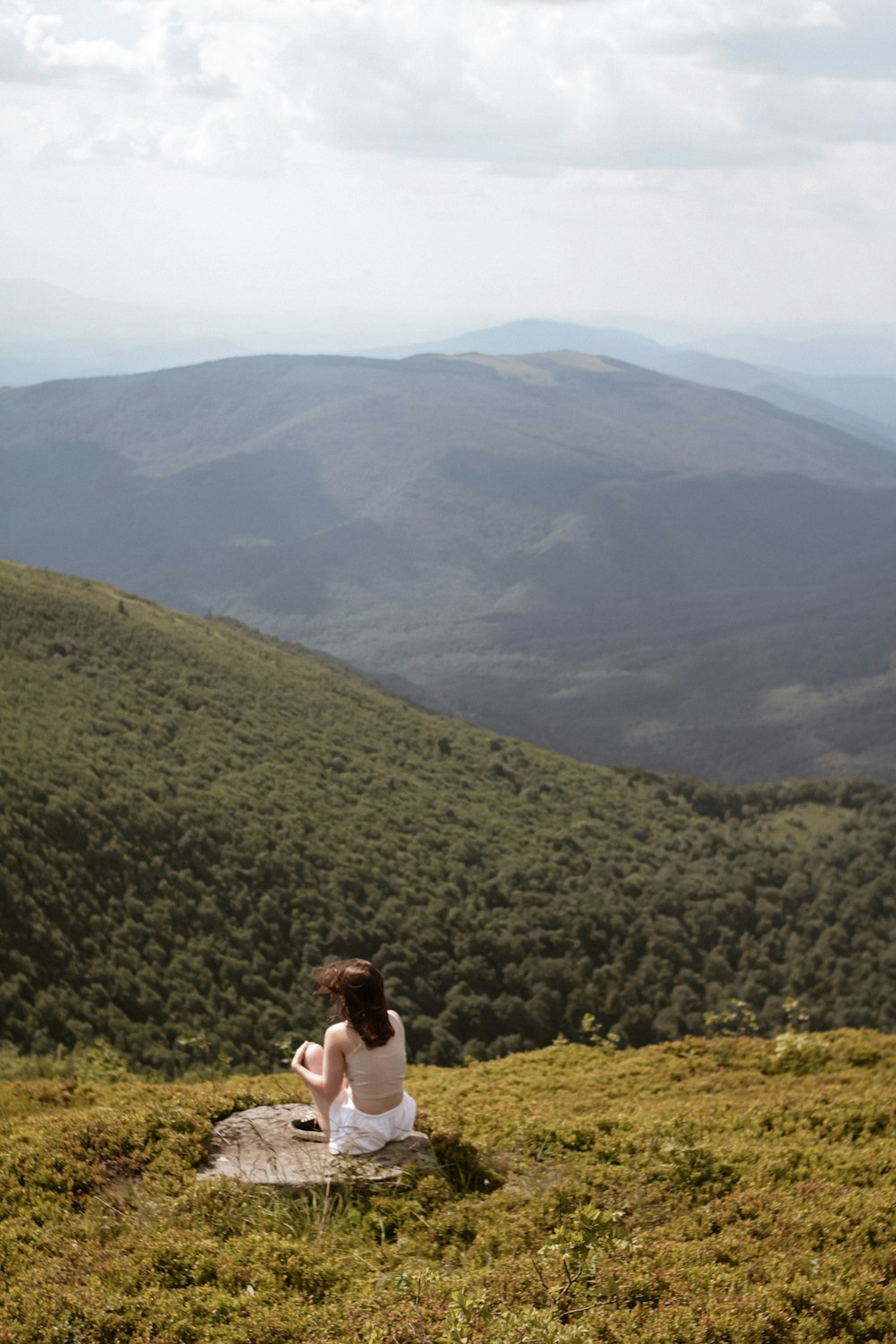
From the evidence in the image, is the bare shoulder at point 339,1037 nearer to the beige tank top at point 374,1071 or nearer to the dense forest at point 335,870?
the beige tank top at point 374,1071

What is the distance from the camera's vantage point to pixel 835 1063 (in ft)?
49.8

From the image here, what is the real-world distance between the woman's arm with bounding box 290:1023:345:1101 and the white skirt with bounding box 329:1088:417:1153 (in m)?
0.15

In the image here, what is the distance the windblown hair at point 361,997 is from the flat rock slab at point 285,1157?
106cm

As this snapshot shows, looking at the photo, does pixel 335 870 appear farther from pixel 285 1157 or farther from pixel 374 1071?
pixel 374 1071

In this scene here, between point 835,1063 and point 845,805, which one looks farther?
point 845,805

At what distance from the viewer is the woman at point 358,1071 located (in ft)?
29.5

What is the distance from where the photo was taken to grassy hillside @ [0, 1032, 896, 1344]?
6828mm

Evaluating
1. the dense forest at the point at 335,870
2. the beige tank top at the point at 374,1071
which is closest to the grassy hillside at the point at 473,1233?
the beige tank top at the point at 374,1071

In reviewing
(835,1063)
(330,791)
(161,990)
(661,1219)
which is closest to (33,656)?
(330,791)

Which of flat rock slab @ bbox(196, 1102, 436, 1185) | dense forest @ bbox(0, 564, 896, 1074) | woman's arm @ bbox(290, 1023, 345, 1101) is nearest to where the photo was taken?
flat rock slab @ bbox(196, 1102, 436, 1185)

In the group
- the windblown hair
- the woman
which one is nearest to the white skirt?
the woman

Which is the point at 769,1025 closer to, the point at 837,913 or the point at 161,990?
the point at 837,913

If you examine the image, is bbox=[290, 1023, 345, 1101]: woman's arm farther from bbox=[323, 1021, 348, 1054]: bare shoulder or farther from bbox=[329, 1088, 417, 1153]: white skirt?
bbox=[329, 1088, 417, 1153]: white skirt

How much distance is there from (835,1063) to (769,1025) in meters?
41.5
